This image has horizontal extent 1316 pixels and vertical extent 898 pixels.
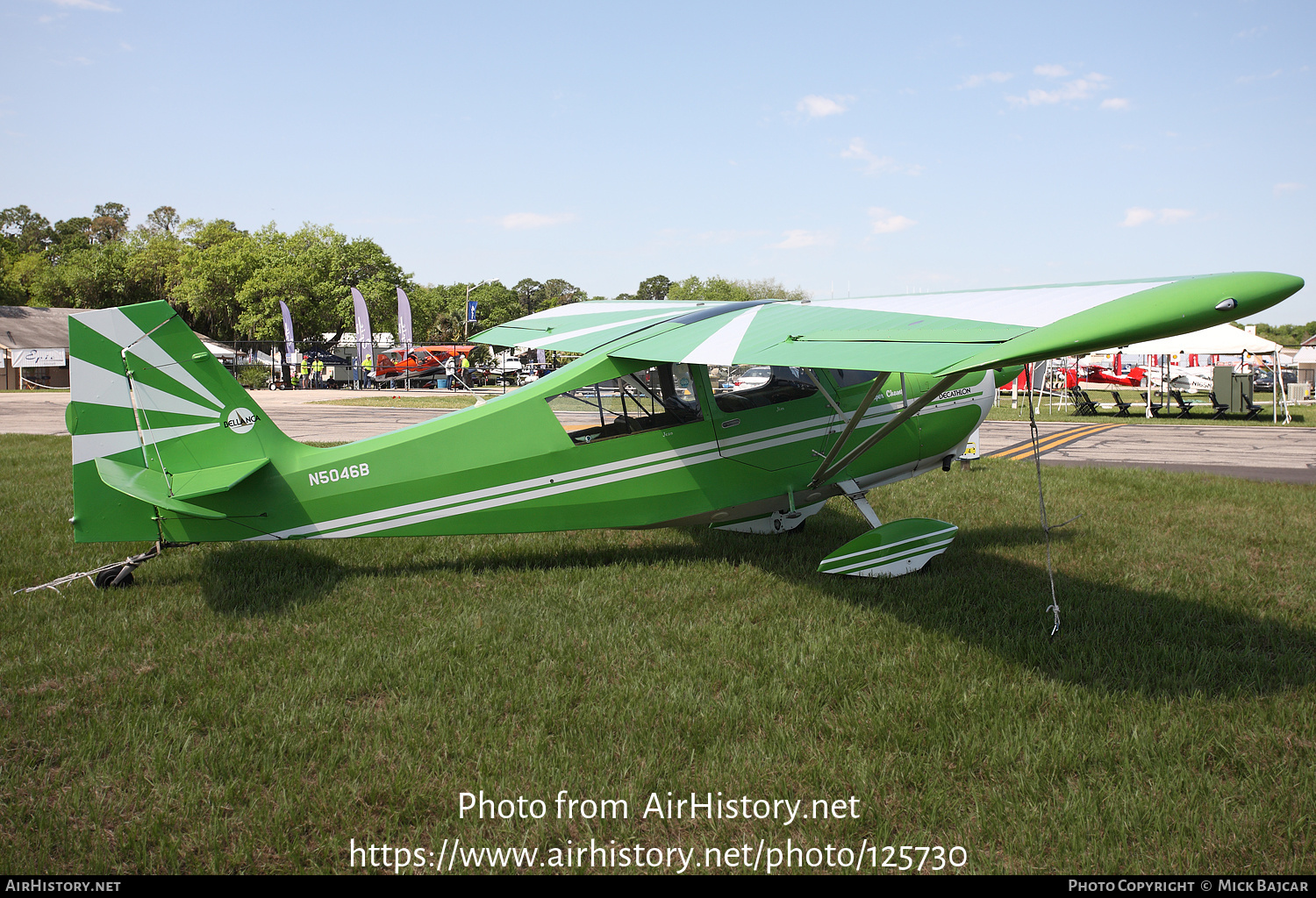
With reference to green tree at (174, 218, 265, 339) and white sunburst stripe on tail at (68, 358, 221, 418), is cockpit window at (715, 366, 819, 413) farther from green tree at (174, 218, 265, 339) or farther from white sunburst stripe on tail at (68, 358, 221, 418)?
green tree at (174, 218, 265, 339)

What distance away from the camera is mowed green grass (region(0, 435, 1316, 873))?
10.7 ft

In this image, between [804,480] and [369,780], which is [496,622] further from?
[804,480]

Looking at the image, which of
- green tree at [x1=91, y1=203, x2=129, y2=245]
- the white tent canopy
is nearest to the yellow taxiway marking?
the white tent canopy

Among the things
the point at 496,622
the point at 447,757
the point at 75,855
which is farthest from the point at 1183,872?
the point at 75,855

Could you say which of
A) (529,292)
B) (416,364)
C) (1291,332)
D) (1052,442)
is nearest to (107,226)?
(529,292)

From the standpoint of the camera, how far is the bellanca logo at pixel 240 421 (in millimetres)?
5938

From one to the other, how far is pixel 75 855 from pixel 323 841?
0.97 metres

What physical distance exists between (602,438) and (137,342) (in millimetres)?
3652

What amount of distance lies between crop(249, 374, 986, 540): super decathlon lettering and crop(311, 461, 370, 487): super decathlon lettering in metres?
0.03

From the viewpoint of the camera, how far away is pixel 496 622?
5.49 m

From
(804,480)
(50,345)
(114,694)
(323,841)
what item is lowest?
(323,841)

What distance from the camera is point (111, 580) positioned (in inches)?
238

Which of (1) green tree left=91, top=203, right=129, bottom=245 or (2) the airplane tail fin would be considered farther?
(1) green tree left=91, top=203, right=129, bottom=245

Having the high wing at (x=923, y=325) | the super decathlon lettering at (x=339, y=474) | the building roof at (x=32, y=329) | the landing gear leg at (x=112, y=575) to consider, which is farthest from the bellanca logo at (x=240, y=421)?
the building roof at (x=32, y=329)
